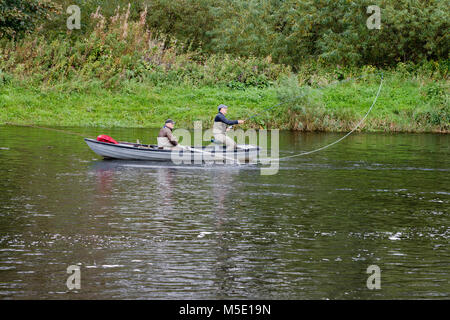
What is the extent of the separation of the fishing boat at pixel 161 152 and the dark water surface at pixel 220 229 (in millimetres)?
469

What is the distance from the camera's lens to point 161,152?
24250mm

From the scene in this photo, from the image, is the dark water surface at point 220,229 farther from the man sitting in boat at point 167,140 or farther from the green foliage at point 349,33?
the green foliage at point 349,33

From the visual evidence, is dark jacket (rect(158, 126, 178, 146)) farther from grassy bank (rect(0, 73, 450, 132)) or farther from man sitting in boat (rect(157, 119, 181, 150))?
grassy bank (rect(0, 73, 450, 132))

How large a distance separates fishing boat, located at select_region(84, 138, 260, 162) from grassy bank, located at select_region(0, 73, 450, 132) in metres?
10.9

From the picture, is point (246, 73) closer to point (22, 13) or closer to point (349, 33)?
point (349, 33)

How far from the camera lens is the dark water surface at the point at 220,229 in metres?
10.3

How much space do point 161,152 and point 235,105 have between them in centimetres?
1517

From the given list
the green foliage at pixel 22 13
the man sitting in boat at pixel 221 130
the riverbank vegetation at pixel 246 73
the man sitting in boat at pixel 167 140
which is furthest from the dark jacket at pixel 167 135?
the green foliage at pixel 22 13

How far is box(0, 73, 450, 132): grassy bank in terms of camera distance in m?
36.8

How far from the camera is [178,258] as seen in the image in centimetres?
1155

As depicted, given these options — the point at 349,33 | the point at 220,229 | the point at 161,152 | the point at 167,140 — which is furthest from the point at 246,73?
the point at 220,229

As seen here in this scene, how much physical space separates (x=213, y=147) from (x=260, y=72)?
1781 cm

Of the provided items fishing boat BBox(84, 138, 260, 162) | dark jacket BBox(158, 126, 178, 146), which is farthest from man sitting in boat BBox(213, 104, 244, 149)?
dark jacket BBox(158, 126, 178, 146)

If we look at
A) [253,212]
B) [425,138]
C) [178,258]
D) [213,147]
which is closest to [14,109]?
[213,147]
